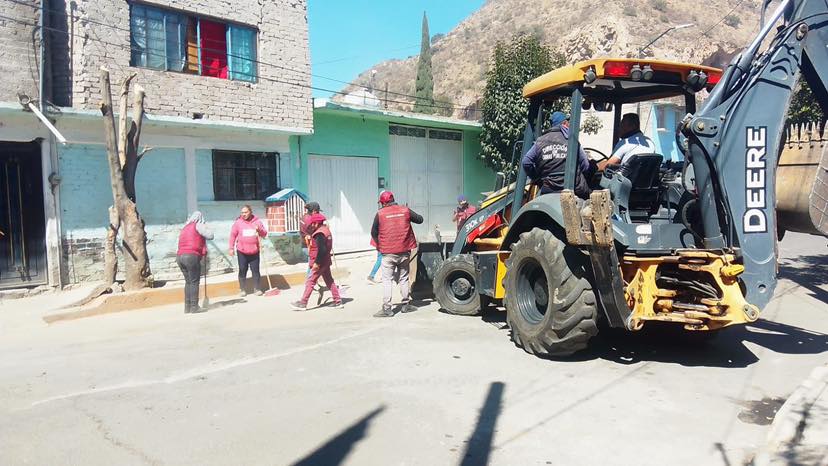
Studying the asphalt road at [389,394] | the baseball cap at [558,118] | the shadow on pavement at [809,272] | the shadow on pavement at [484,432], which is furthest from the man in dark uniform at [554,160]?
the shadow on pavement at [809,272]

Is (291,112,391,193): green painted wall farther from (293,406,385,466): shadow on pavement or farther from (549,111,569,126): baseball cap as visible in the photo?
(293,406,385,466): shadow on pavement

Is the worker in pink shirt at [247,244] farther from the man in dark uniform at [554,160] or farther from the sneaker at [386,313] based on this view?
the man in dark uniform at [554,160]

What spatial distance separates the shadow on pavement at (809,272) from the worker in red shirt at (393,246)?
5.96 metres

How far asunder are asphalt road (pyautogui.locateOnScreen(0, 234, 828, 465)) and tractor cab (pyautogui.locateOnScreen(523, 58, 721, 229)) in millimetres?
1498

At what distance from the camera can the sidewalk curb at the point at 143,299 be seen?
8614mm

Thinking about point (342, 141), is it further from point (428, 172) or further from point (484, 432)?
point (484, 432)

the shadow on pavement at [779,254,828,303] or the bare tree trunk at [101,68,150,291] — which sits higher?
the bare tree trunk at [101,68,150,291]

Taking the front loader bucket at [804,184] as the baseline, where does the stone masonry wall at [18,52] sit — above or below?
above

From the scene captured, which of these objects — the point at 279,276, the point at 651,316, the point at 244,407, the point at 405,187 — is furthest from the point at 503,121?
the point at 244,407

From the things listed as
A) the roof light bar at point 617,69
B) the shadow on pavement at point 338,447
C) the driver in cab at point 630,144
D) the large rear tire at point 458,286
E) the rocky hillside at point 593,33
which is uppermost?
the rocky hillside at point 593,33

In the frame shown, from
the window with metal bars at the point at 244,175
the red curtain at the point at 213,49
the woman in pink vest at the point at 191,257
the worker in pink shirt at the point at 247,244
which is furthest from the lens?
the window with metal bars at the point at 244,175

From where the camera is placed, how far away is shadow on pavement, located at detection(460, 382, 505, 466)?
3758 mm

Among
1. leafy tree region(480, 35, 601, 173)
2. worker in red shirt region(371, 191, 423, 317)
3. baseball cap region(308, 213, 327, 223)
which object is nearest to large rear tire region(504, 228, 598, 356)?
worker in red shirt region(371, 191, 423, 317)

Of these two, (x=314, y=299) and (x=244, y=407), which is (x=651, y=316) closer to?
(x=244, y=407)
